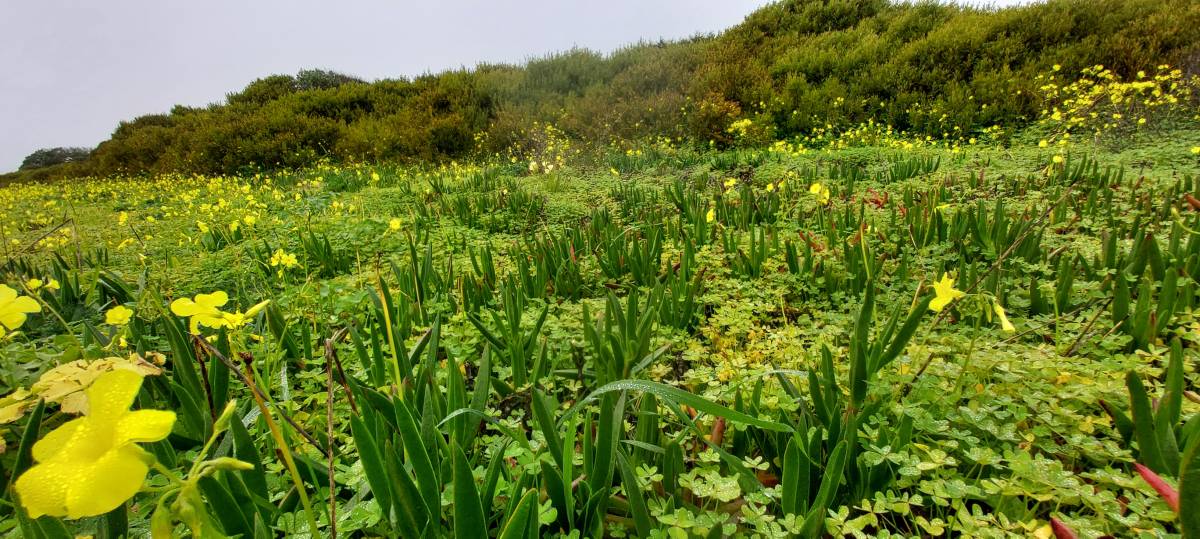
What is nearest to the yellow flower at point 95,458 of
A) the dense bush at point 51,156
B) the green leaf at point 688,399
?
the green leaf at point 688,399

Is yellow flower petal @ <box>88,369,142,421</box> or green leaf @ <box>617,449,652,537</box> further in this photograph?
green leaf @ <box>617,449,652,537</box>

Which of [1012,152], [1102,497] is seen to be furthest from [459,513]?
[1012,152]

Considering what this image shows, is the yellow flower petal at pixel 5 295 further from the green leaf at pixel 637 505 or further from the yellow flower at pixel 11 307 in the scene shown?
the green leaf at pixel 637 505

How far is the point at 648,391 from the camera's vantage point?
1.02 meters

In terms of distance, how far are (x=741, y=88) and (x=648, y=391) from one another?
34.6ft

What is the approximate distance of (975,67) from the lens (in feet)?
29.4

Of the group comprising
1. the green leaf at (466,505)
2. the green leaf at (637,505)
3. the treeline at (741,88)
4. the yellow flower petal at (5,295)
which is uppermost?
the treeline at (741,88)

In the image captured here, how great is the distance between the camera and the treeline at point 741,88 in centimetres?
840

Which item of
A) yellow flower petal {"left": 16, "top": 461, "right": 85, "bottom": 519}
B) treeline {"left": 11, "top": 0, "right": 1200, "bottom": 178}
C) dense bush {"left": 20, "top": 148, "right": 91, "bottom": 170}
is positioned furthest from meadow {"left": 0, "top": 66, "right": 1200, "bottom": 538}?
dense bush {"left": 20, "top": 148, "right": 91, "bottom": 170}

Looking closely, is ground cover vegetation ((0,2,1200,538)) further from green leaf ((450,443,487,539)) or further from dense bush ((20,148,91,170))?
dense bush ((20,148,91,170))

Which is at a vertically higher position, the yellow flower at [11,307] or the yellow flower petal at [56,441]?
the yellow flower at [11,307]

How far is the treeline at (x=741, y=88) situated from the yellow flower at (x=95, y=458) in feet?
27.3

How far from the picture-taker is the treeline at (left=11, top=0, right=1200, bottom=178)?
8398 mm

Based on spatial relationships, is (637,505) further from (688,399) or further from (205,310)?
(205,310)
